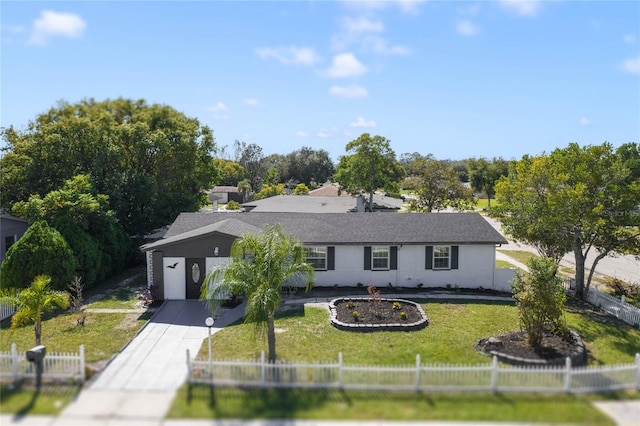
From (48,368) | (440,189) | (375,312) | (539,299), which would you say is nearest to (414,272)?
(375,312)

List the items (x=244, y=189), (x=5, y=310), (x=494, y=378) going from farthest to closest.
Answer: (x=244, y=189)
(x=5, y=310)
(x=494, y=378)

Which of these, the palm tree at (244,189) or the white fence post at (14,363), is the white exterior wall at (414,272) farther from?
the palm tree at (244,189)

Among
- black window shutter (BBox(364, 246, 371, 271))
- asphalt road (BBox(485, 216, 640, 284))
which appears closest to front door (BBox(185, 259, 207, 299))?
black window shutter (BBox(364, 246, 371, 271))

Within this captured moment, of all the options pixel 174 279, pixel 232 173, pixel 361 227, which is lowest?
pixel 174 279

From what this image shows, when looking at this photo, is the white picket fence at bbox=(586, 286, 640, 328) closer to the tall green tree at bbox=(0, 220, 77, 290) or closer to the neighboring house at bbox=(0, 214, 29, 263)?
the tall green tree at bbox=(0, 220, 77, 290)

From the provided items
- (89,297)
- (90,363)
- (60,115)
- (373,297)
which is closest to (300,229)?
(373,297)

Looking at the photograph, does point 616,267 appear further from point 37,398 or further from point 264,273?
point 37,398

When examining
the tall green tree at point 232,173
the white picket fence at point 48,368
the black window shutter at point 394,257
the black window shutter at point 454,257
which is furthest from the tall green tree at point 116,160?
the tall green tree at point 232,173
